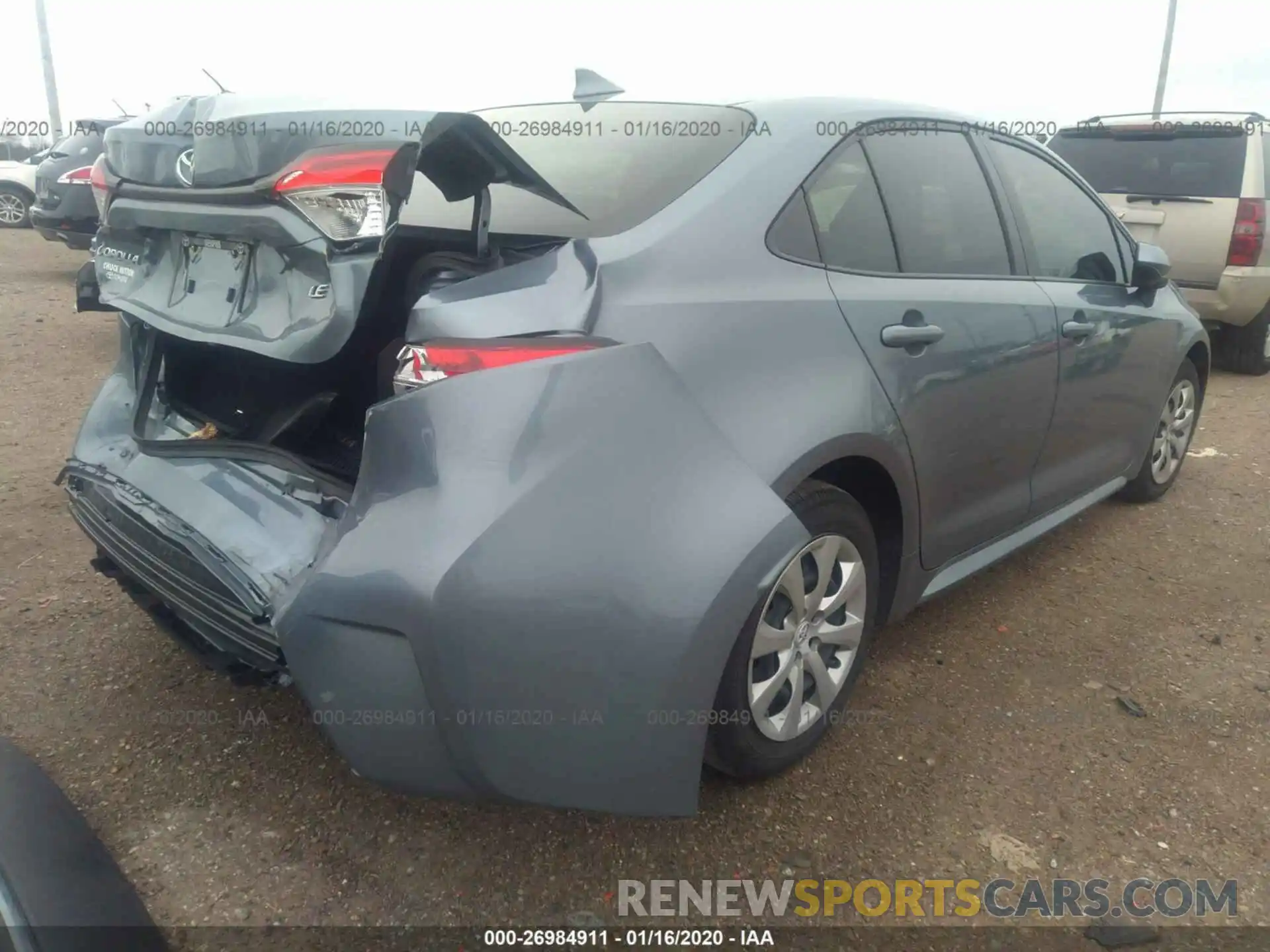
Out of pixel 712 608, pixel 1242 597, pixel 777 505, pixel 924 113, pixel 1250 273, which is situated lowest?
pixel 1242 597

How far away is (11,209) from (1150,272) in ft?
53.2

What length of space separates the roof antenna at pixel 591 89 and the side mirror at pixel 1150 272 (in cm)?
209

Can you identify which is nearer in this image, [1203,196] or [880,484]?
[880,484]

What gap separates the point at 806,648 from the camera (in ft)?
7.34

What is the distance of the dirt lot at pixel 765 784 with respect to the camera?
2041mm

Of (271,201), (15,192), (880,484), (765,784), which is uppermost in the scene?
(271,201)

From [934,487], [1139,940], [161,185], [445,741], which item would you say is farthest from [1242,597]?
[161,185]

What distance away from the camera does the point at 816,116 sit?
2324mm

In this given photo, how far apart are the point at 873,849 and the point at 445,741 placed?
107cm

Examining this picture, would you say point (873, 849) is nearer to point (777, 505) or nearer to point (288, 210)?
point (777, 505)

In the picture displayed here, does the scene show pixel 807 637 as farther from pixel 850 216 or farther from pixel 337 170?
pixel 337 170

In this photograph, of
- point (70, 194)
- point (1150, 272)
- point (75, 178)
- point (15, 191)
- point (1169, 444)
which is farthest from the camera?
point (15, 191)

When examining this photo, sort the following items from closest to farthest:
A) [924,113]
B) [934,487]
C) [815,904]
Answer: [815,904] → [934,487] → [924,113]

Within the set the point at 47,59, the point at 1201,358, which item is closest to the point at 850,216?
the point at 1201,358
